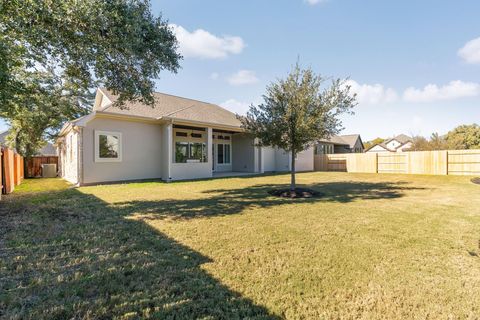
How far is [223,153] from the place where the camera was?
64.7 ft

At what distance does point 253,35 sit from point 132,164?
9.50m

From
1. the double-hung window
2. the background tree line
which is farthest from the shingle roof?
the background tree line

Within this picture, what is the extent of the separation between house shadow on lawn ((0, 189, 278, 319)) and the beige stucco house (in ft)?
19.8

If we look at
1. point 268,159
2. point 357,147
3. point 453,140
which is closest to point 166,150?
point 268,159

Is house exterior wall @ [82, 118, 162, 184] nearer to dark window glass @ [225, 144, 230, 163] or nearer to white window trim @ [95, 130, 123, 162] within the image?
white window trim @ [95, 130, 123, 162]

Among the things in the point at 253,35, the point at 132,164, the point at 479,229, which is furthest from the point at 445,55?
the point at 132,164

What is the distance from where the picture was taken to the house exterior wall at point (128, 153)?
1175 cm

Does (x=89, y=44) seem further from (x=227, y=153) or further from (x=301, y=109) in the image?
(x=227, y=153)

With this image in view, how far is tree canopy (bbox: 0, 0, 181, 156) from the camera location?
5539 mm

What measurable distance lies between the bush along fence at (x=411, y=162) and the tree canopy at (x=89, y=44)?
18.9m

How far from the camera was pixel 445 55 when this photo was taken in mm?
12992

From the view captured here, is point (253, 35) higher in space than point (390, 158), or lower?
higher

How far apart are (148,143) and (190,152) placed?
298 centimetres

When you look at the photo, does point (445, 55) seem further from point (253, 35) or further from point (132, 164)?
point (132, 164)
